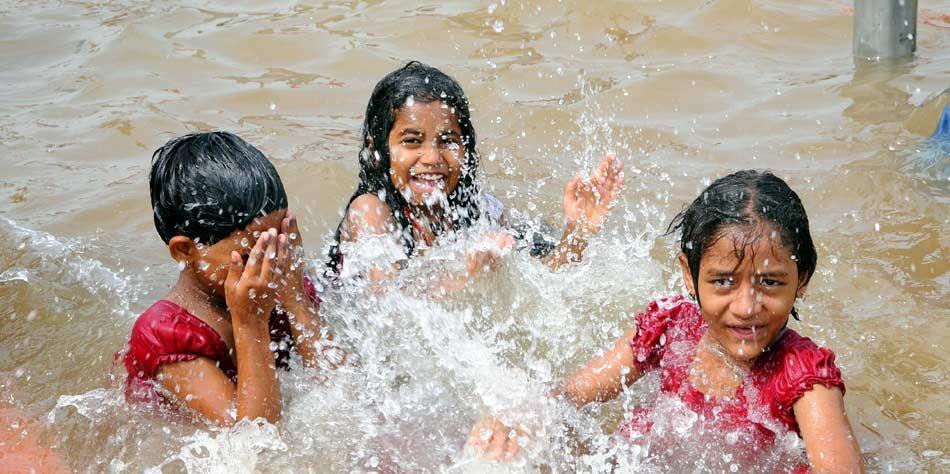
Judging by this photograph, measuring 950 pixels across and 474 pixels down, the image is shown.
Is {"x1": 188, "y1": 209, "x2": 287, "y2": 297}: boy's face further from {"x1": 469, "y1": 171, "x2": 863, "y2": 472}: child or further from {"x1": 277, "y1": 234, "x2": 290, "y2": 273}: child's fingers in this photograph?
{"x1": 469, "y1": 171, "x2": 863, "y2": 472}: child

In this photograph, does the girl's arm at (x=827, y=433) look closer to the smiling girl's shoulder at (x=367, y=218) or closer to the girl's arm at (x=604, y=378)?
the girl's arm at (x=604, y=378)

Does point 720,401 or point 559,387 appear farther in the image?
point 559,387

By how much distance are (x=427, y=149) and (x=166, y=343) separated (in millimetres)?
1468

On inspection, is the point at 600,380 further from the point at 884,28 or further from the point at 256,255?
the point at 884,28

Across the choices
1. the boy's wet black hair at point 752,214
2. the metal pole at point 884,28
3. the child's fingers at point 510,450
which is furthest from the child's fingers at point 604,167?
the metal pole at point 884,28

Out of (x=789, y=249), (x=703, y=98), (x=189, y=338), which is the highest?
(x=789, y=249)

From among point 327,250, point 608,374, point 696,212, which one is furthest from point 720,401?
point 327,250

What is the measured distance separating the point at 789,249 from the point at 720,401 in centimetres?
57

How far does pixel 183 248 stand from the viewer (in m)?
3.45

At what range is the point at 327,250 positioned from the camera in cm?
486

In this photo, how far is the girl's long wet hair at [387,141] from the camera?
14.8 feet

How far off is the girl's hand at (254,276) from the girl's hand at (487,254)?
1.19 m

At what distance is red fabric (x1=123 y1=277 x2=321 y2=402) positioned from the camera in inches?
134

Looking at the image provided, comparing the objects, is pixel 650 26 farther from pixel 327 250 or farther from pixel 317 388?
pixel 317 388
